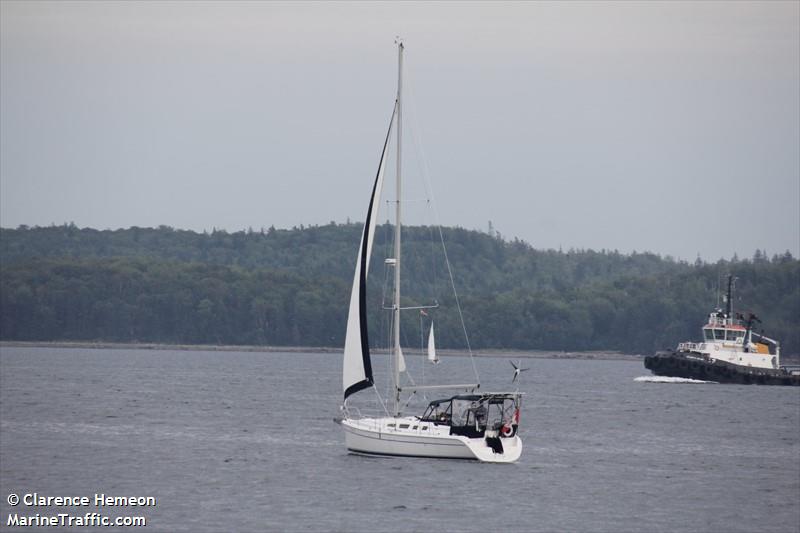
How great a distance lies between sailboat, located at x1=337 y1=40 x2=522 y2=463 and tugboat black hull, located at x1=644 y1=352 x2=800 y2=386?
2970 inches

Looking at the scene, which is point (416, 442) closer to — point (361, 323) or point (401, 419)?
point (401, 419)

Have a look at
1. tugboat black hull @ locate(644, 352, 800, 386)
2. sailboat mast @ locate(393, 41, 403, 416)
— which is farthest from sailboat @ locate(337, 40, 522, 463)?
tugboat black hull @ locate(644, 352, 800, 386)

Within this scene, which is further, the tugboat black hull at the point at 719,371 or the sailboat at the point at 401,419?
the tugboat black hull at the point at 719,371

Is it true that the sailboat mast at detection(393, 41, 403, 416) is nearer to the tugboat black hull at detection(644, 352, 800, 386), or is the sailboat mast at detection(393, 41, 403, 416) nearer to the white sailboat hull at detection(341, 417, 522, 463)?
the white sailboat hull at detection(341, 417, 522, 463)

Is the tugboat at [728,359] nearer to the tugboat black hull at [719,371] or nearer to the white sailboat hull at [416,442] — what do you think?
the tugboat black hull at [719,371]

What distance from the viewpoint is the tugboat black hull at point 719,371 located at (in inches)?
4870

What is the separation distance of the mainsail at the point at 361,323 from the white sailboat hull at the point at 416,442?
164 centimetres

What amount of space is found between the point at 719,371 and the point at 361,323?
78.7m

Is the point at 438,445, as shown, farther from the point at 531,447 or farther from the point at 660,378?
the point at 660,378

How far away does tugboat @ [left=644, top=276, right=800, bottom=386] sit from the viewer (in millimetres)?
123875

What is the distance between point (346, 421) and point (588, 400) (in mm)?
50079

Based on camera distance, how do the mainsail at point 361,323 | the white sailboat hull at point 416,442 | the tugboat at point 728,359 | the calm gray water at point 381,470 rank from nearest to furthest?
the calm gray water at point 381,470
the white sailboat hull at point 416,442
the mainsail at point 361,323
the tugboat at point 728,359

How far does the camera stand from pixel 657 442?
6600cm

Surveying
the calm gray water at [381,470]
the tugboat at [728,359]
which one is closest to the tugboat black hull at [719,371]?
the tugboat at [728,359]
